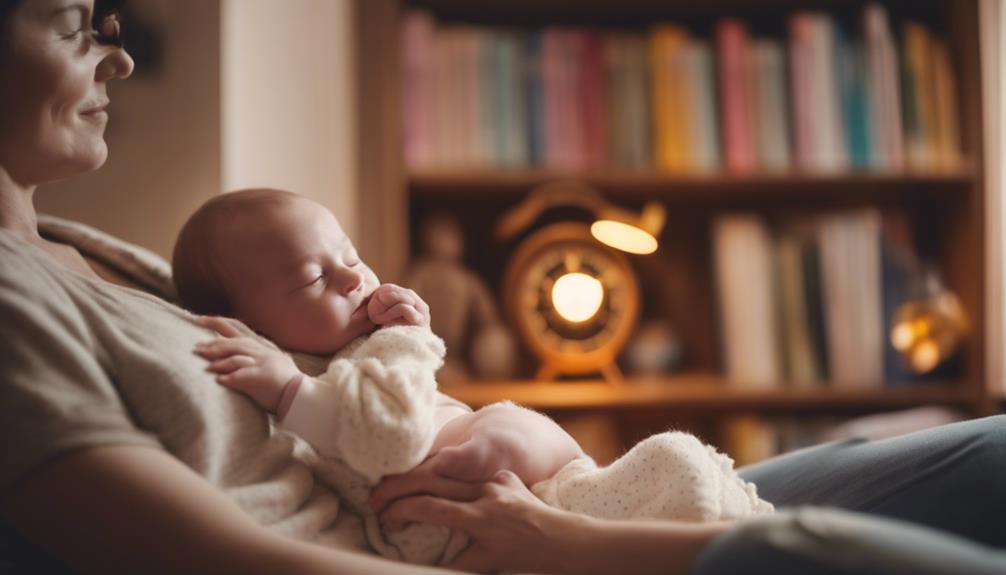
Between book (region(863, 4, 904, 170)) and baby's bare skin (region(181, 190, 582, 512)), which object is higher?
book (region(863, 4, 904, 170))

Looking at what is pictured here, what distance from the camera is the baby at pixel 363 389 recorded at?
77cm

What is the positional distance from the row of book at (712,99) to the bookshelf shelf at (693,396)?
0.55 metres

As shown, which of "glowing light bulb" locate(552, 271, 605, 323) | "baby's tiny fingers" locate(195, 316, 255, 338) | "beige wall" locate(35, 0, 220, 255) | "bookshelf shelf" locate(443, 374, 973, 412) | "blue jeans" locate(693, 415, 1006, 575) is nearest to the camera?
"blue jeans" locate(693, 415, 1006, 575)

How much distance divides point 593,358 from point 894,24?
1260mm

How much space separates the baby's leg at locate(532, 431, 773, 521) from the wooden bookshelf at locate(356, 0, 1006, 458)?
45.8 inches

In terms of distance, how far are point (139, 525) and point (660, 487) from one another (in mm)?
456

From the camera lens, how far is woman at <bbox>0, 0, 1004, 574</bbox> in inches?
25.2

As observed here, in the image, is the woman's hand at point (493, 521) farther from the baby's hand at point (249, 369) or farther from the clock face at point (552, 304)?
the clock face at point (552, 304)

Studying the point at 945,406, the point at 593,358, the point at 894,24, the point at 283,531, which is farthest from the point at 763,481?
the point at 894,24

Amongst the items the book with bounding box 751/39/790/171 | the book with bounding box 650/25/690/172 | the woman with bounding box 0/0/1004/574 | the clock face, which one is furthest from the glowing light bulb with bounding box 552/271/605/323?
the woman with bounding box 0/0/1004/574

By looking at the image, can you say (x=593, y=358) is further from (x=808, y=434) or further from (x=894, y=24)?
(x=894, y=24)

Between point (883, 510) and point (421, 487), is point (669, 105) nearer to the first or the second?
point (883, 510)

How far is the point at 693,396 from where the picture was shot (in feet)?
6.72

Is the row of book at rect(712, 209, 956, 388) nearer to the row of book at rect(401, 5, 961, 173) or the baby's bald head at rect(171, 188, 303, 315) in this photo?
→ the row of book at rect(401, 5, 961, 173)
